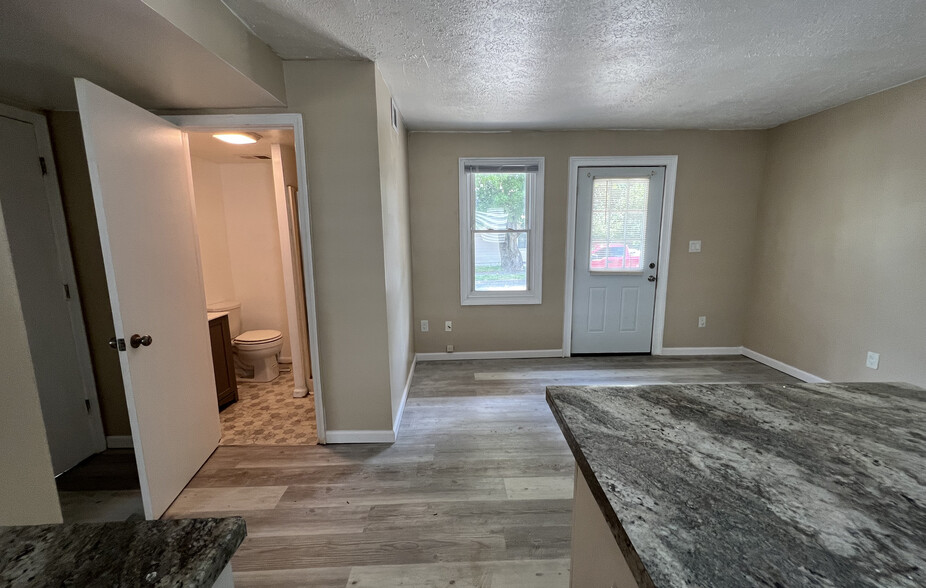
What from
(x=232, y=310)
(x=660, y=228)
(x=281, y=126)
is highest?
(x=281, y=126)

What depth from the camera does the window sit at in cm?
356

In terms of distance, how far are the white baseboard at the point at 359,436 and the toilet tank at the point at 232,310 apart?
1670mm

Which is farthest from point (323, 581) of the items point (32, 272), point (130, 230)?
point (32, 272)

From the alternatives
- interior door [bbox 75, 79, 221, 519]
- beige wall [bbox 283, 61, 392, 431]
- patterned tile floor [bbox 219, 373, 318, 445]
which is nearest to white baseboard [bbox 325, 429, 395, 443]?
beige wall [bbox 283, 61, 392, 431]

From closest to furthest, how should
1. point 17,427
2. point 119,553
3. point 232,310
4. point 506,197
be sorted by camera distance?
point 119,553, point 17,427, point 232,310, point 506,197

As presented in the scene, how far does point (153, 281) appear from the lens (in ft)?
5.66

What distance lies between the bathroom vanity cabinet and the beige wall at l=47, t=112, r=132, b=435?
0.55 metres

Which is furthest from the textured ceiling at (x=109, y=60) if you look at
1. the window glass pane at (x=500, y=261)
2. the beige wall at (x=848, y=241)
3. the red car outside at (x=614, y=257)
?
the beige wall at (x=848, y=241)

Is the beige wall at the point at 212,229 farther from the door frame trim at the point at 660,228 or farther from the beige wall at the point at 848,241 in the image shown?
the beige wall at the point at 848,241

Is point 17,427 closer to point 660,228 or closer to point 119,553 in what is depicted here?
point 119,553

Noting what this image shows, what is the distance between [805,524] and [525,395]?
2.48 m

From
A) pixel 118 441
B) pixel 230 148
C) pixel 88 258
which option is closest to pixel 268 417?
pixel 118 441

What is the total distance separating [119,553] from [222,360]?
268 centimetres

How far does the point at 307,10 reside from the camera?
1.51 meters
